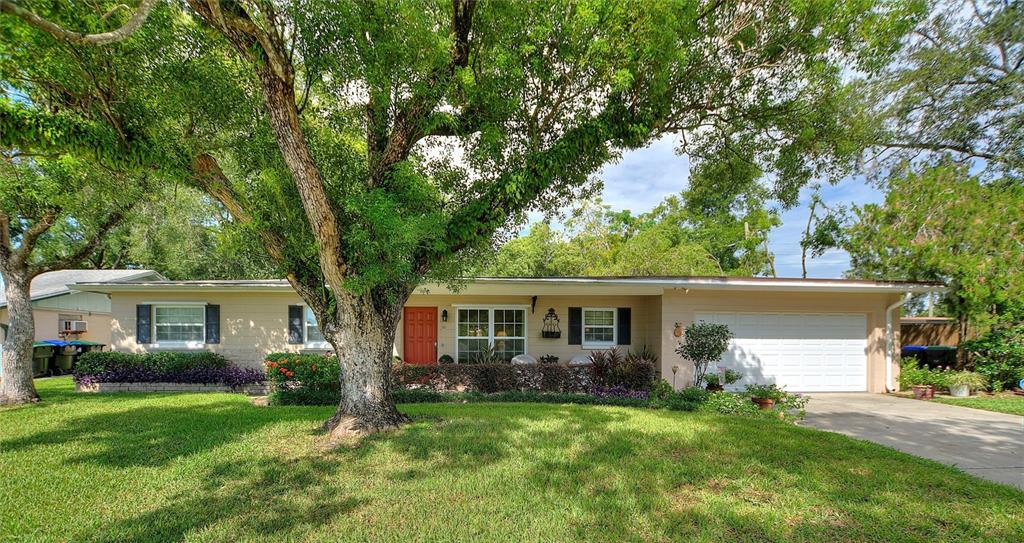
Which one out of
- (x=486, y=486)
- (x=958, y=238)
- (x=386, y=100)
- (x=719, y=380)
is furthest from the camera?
(x=958, y=238)

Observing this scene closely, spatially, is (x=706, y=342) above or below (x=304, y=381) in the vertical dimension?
above

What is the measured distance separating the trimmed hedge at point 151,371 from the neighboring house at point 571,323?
628 mm

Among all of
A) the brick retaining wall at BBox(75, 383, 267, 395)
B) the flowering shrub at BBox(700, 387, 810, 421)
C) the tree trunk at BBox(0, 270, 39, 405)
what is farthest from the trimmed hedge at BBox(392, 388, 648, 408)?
the tree trunk at BBox(0, 270, 39, 405)

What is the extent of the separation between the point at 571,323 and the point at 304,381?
634 cm

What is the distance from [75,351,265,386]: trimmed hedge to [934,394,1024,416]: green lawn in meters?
15.3

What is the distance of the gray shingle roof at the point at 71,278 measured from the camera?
15883 millimetres

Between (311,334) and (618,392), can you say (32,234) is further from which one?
(618,392)

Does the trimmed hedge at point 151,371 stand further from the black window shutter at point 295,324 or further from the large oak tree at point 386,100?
the large oak tree at point 386,100

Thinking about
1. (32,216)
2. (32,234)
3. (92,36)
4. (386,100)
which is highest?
(386,100)

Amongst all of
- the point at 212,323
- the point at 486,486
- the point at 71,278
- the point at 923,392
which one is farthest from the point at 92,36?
the point at 71,278

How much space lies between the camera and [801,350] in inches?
437

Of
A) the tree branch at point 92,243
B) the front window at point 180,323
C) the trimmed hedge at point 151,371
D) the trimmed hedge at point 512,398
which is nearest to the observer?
the trimmed hedge at point 512,398

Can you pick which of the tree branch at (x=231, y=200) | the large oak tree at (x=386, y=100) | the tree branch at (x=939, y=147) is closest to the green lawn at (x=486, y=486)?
the large oak tree at (x=386, y=100)

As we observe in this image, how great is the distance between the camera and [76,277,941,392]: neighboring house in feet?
35.2
